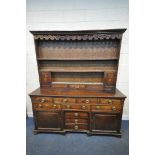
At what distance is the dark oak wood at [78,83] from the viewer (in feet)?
7.59

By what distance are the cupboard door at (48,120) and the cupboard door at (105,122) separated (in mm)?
594

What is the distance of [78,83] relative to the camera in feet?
8.89

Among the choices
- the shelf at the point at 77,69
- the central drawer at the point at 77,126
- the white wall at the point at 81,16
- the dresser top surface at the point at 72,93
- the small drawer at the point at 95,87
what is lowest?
the central drawer at the point at 77,126

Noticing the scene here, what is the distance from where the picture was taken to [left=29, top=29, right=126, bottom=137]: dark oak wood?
7.59 ft

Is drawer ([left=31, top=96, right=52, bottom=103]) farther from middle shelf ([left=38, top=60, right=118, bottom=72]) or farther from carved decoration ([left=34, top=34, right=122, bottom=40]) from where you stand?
carved decoration ([left=34, top=34, right=122, bottom=40])

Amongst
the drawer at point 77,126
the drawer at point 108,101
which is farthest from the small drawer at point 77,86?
the drawer at point 77,126

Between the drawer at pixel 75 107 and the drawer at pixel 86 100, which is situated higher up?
the drawer at pixel 86 100

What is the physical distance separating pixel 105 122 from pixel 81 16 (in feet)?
6.42

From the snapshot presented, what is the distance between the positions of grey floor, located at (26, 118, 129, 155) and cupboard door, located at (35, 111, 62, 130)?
17cm

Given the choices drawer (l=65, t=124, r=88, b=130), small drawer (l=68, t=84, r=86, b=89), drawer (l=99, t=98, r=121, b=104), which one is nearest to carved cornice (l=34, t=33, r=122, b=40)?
small drawer (l=68, t=84, r=86, b=89)

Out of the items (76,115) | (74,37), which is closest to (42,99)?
(76,115)

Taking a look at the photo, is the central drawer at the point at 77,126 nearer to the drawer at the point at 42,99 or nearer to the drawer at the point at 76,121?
the drawer at the point at 76,121

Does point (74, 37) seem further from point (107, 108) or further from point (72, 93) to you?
point (107, 108)
